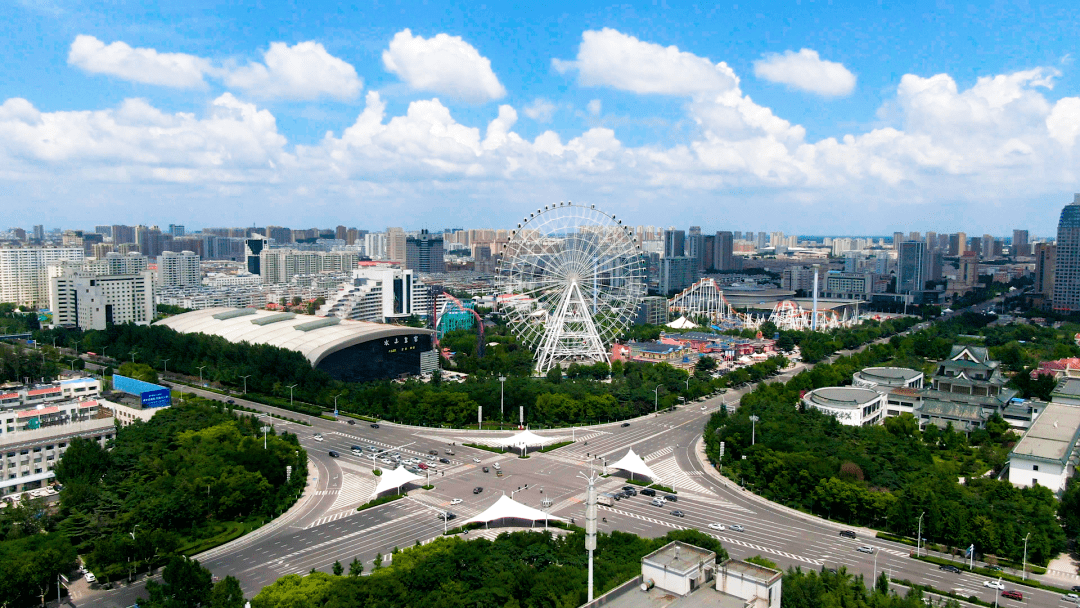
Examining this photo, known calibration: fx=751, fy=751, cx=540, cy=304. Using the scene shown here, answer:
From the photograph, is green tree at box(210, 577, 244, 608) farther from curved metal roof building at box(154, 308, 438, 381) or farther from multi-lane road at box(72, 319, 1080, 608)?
curved metal roof building at box(154, 308, 438, 381)

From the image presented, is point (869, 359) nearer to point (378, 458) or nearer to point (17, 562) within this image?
point (378, 458)

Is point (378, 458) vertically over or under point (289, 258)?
under

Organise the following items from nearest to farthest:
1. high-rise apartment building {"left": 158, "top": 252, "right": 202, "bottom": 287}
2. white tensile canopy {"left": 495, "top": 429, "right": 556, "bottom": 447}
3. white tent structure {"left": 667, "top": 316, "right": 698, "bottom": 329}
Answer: white tensile canopy {"left": 495, "top": 429, "right": 556, "bottom": 447} < white tent structure {"left": 667, "top": 316, "right": 698, "bottom": 329} < high-rise apartment building {"left": 158, "top": 252, "right": 202, "bottom": 287}

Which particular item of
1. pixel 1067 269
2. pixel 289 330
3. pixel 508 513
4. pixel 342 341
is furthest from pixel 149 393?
pixel 1067 269

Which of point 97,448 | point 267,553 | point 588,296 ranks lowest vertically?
point 267,553

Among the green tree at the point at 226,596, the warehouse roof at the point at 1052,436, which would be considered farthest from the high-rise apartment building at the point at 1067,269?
the green tree at the point at 226,596

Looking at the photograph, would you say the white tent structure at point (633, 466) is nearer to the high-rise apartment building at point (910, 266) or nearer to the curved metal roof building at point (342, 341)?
the curved metal roof building at point (342, 341)

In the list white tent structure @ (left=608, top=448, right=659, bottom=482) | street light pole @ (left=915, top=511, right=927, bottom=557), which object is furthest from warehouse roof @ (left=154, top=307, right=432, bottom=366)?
street light pole @ (left=915, top=511, right=927, bottom=557)

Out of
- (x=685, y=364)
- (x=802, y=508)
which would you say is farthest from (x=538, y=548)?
(x=685, y=364)
